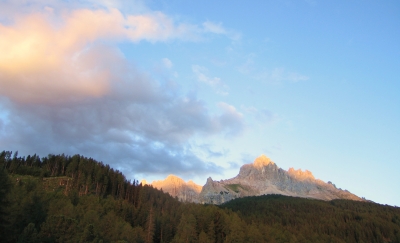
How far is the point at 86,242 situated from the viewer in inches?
2205

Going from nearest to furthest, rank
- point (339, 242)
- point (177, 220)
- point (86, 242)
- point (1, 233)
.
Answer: point (1, 233) → point (86, 242) → point (177, 220) → point (339, 242)

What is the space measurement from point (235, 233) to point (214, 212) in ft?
100

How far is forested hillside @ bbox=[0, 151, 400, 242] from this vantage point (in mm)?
56156

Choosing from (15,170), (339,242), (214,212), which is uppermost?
(15,170)

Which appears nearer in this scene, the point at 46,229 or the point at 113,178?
the point at 46,229

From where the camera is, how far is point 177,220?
143000 millimetres

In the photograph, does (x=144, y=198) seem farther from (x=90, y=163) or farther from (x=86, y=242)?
(x=86, y=242)

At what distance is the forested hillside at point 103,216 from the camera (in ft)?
184

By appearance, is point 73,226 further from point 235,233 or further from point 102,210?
point 235,233

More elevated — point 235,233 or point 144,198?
point 144,198

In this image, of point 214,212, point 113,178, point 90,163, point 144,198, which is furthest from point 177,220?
point 90,163

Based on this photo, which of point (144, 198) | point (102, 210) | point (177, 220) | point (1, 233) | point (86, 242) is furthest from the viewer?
point (144, 198)

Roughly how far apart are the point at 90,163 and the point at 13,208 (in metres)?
138

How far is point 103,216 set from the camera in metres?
105
